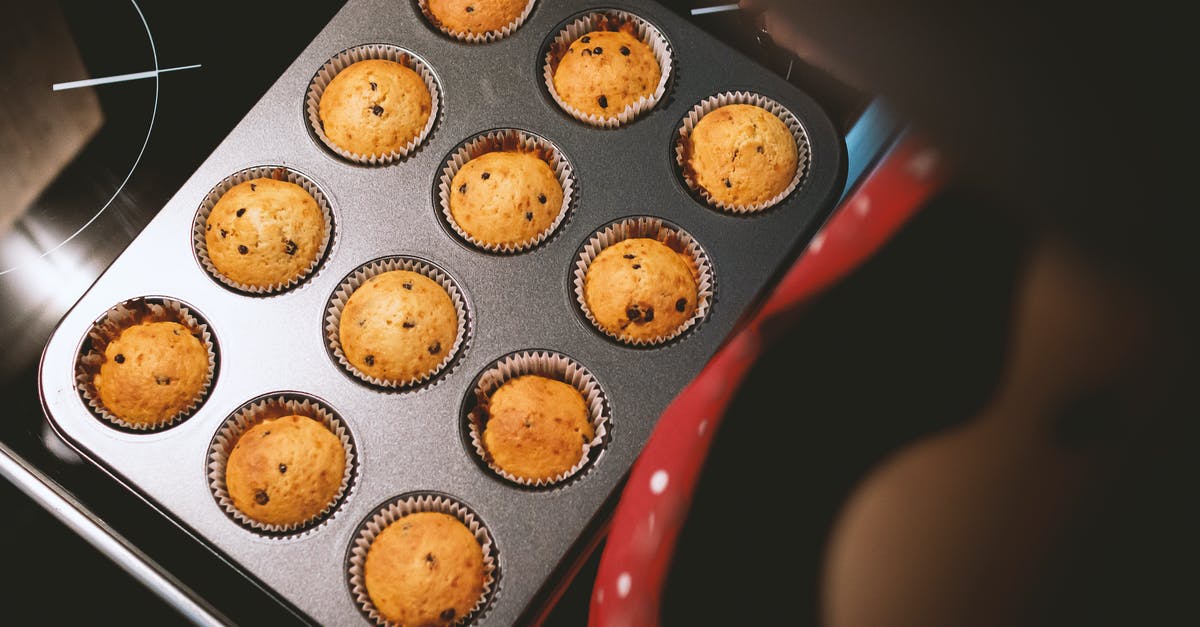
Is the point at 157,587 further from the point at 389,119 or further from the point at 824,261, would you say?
the point at 824,261

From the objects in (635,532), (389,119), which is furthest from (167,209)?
(635,532)

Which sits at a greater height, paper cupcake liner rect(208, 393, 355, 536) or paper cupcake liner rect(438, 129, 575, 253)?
paper cupcake liner rect(438, 129, 575, 253)

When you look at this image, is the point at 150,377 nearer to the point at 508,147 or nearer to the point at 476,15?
the point at 508,147

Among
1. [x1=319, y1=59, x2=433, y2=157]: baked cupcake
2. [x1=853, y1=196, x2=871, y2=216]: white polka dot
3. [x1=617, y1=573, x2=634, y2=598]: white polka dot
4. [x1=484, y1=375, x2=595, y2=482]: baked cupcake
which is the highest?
[x1=319, y1=59, x2=433, y2=157]: baked cupcake

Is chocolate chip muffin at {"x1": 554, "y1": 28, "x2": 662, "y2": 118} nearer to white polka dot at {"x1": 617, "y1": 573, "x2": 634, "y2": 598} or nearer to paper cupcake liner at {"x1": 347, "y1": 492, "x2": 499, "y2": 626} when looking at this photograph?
paper cupcake liner at {"x1": 347, "y1": 492, "x2": 499, "y2": 626}

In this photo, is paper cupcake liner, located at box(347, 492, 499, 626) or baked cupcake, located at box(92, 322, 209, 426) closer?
paper cupcake liner, located at box(347, 492, 499, 626)

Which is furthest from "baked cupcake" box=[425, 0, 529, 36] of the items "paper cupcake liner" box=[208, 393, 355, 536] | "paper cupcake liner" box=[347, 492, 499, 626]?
"paper cupcake liner" box=[347, 492, 499, 626]

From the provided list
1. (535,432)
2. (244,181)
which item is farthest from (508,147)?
(535,432)
